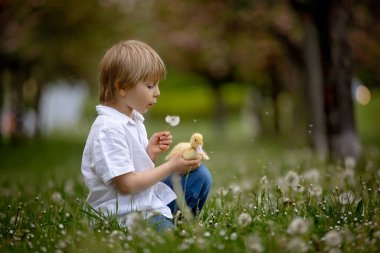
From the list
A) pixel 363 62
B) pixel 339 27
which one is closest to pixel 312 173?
pixel 339 27

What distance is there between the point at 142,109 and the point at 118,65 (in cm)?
32

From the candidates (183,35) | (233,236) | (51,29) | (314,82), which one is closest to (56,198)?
(233,236)

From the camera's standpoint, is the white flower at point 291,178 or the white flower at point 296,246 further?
the white flower at point 291,178

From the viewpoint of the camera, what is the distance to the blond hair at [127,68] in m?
3.54

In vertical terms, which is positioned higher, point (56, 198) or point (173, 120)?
point (173, 120)

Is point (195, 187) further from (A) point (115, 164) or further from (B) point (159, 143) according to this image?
(A) point (115, 164)

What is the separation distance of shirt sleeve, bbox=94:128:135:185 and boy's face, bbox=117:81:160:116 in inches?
10.0

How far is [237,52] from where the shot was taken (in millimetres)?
17234

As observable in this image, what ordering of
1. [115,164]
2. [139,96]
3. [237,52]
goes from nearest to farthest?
1. [115,164]
2. [139,96]
3. [237,52]

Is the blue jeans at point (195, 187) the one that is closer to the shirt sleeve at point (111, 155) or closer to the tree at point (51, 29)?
the shirt sleeve at point (111, 155)

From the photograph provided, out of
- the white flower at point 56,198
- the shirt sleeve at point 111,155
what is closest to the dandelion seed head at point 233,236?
the shirt sleeve at point 111,155

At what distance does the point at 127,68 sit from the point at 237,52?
13.9 metres

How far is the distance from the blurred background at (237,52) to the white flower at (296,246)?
1.18m

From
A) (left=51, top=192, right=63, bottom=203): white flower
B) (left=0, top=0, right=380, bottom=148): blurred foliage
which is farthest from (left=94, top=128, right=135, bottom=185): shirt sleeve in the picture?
(left=0, top=0, right=380, bottom=148): blurred foliage
